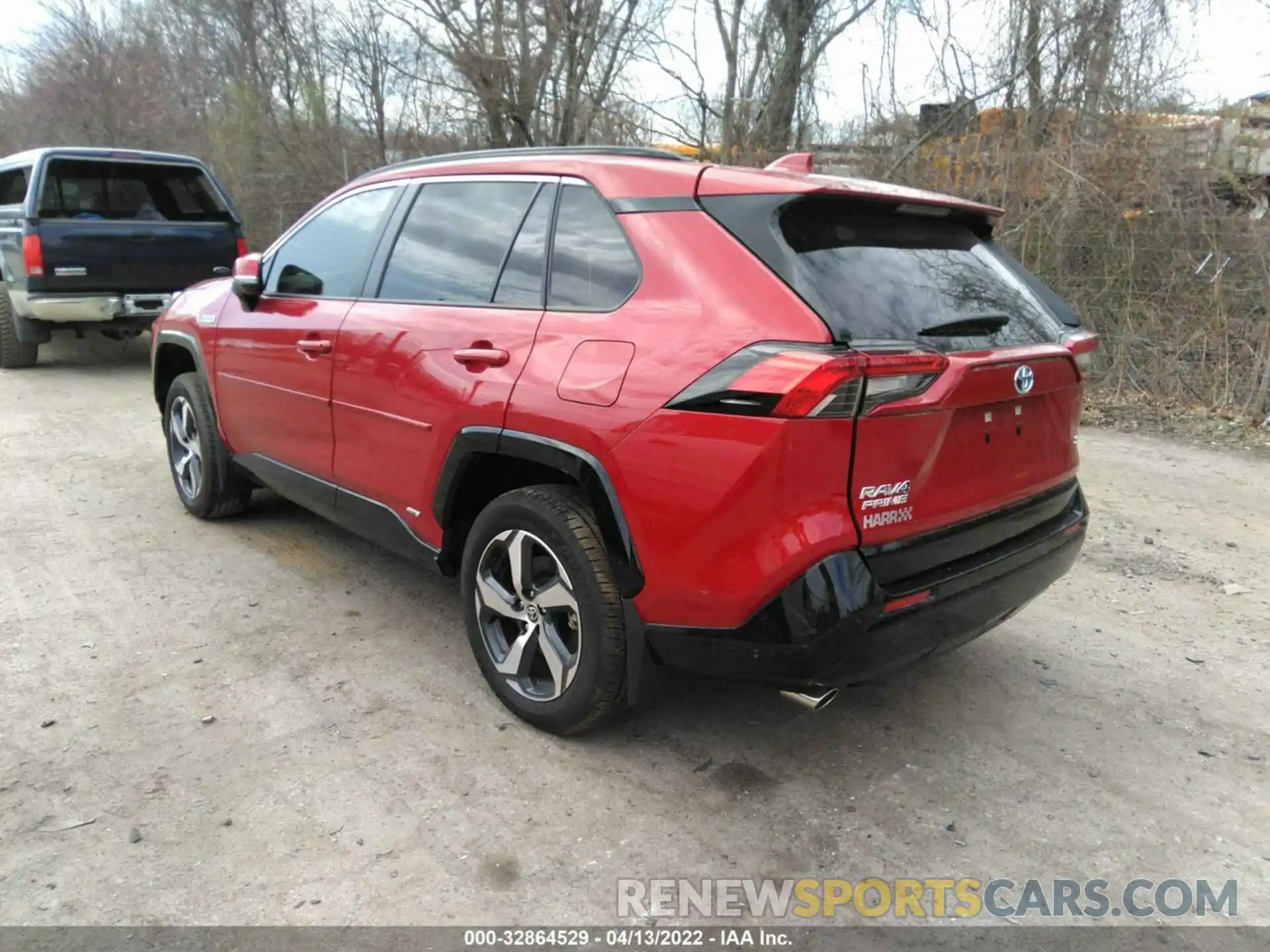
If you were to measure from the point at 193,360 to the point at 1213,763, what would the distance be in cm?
500

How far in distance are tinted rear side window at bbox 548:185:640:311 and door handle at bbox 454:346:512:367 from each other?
231mm

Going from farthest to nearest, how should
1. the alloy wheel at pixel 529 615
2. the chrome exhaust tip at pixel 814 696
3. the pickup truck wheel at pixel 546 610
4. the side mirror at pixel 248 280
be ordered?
the side mirror at pixel 248 280 < the alloy wheel at pixel 529 615 < the pickup truck wheel at pixel 546 610 < the chrome exhaust tip at pixel 814 696

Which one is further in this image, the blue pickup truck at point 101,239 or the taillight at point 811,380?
the blue pickup truck at point 101,239

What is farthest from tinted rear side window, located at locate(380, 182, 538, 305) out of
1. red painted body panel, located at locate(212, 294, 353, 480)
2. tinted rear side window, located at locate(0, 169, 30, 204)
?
tinted rear side window, located at locate(0, 169, 30, 204)

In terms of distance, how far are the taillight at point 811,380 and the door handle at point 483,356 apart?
2.71 feet

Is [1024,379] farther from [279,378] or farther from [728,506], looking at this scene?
[279,378]

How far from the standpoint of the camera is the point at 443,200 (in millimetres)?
3451

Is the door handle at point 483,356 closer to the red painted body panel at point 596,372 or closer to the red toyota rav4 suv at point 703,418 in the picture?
the red toyota rav4 suv at point 703,418

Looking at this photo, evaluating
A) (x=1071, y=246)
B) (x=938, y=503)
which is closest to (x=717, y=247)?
(x=938, y=503)

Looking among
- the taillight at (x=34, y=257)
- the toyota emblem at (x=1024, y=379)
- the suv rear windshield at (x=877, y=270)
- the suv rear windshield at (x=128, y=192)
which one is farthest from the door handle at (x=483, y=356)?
the suv rear windshield at (x=128, y=192)

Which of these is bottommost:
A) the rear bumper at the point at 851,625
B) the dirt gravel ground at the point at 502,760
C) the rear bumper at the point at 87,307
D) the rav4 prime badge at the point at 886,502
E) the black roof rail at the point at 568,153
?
the dirt gravel ground at the point at 502,760

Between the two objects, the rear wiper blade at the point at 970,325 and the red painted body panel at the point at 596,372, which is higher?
the rear wiper blade at the point at 970,325

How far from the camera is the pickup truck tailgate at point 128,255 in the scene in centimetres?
869

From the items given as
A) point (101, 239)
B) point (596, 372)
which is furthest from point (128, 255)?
point (596, 372)
